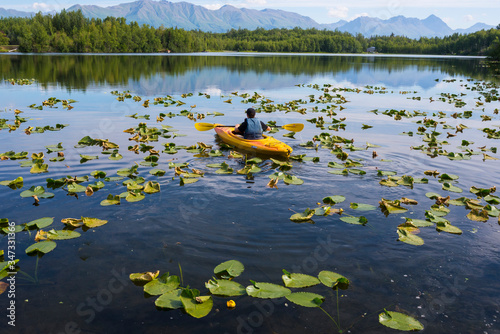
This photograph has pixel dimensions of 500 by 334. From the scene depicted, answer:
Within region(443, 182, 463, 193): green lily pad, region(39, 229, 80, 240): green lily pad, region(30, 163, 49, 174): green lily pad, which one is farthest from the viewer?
region(30, 163, 49, 174): green lily pad

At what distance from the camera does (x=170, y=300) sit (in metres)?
4.37

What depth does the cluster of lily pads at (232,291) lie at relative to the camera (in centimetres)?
415

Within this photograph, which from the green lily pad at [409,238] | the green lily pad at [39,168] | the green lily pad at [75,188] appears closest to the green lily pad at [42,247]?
the green lily pad at [75,188]

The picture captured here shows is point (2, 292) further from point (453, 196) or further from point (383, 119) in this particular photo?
point (383, 119)

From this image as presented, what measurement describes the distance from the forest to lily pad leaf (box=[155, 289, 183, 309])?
287ft

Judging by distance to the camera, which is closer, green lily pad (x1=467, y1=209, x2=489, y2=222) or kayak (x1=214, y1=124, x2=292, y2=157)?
green lily pad (x1=467, y1=209, x2=489, y2=222)

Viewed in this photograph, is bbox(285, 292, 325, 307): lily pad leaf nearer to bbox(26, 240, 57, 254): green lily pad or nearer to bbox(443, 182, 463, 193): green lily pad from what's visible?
bbox(26, 240, 57, 254): green lily pad

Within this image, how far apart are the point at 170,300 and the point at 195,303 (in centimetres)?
35

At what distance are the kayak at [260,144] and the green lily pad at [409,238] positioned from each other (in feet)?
16.7

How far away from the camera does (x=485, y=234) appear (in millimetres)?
6285

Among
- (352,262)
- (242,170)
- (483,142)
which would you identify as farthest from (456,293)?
(483,142)

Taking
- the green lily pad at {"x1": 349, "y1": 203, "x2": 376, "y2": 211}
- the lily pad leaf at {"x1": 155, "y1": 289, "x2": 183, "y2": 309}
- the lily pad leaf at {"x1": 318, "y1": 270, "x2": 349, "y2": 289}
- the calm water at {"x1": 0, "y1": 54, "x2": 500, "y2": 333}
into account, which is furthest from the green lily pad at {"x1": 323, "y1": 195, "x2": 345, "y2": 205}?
the lily pad leaf at {"x1": 155, "y1": 289, "x2": 183, "y2": 309}

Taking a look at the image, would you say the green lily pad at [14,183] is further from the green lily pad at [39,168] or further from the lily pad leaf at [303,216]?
the lily pad leaf at [303,216]

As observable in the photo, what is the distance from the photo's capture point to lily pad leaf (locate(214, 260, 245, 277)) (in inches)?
193
